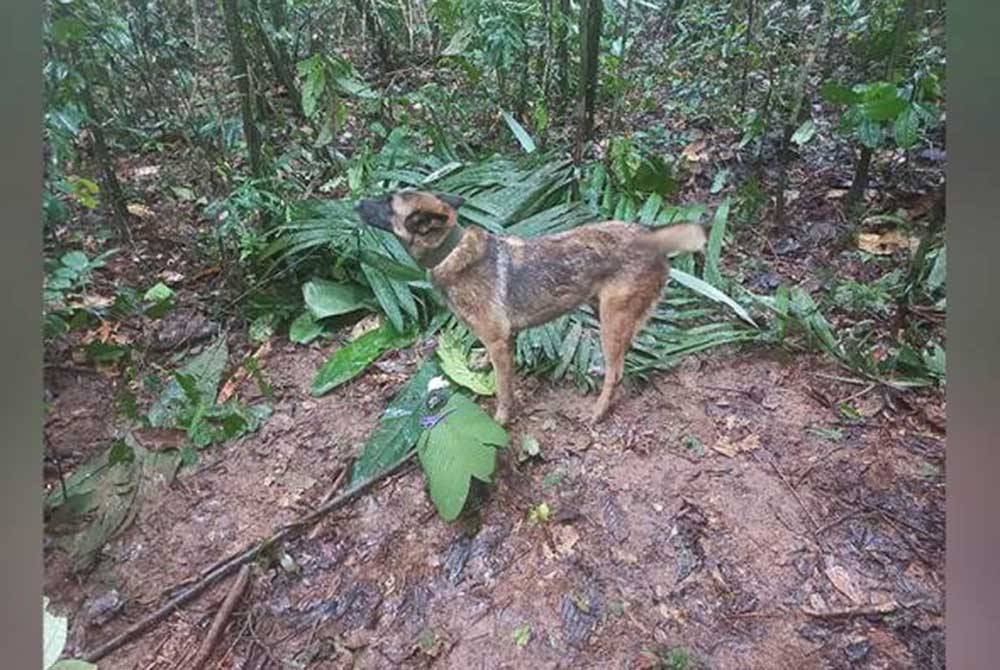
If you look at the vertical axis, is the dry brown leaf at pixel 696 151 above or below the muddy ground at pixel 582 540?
above

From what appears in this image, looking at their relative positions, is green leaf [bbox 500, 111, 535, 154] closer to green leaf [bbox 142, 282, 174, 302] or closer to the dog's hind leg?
the dog's hind leg


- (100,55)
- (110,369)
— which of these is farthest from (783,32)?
(110,369)

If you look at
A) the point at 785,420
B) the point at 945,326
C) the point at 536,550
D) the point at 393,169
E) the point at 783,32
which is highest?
the point at 783,32

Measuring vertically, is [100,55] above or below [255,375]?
above

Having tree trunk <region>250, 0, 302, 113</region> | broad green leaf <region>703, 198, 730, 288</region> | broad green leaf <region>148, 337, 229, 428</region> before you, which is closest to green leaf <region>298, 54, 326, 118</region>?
tree trunk <region>250, 0, 302, 113</region>

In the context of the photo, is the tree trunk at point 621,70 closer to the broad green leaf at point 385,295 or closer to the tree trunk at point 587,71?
the tree trunk at point 587,71

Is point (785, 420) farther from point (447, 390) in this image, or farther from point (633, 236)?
point (447, 390)

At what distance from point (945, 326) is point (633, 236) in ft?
1.57

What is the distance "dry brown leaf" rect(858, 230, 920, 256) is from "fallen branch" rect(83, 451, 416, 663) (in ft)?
2.52

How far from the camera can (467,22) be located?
1162mm

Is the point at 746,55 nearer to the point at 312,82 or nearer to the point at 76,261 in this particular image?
the point at 312,82

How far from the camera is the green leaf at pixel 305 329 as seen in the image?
1.17m

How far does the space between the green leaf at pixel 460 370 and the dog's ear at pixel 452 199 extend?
20 cm

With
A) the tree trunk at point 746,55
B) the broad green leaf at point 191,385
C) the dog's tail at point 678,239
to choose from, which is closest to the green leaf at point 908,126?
the tree trunk at point 746,55
